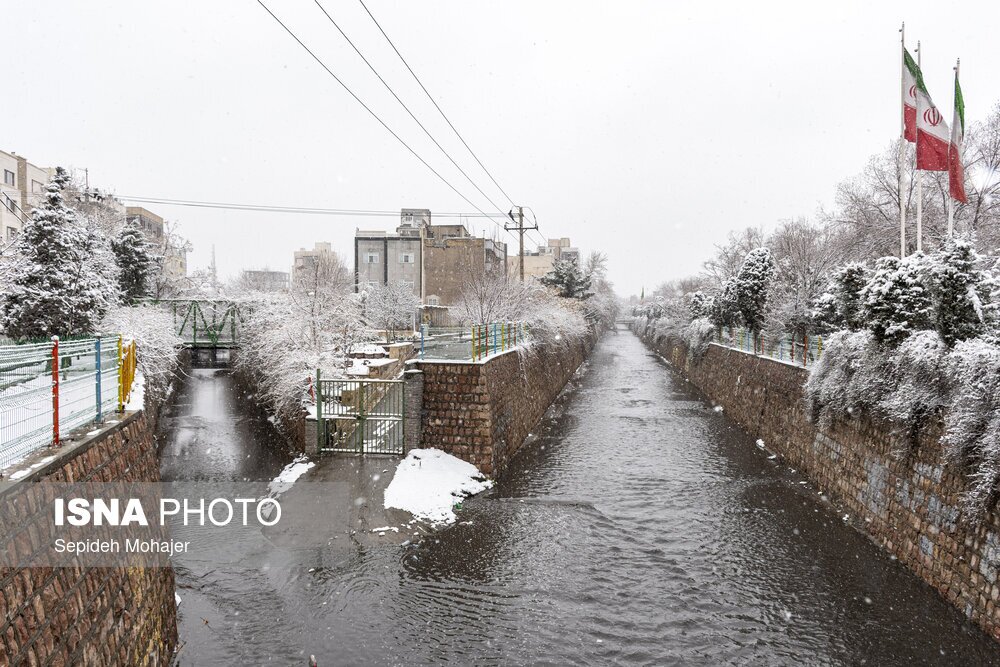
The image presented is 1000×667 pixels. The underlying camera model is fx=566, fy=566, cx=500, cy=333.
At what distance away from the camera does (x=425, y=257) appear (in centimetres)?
5191

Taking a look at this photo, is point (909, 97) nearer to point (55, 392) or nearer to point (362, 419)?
point (362, 419)

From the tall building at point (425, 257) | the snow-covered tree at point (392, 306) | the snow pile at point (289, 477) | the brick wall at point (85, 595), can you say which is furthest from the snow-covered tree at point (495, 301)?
the brick wall at point (85, 595)

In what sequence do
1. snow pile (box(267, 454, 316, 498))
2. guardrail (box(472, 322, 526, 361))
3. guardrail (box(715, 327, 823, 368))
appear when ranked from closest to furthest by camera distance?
snow pile (box(267, 454, 316, 498)) → guardrail (box(472, 322, 526, 361)) → guardrail (box(715, 327, 823, 368))

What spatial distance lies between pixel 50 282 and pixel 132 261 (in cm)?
1224

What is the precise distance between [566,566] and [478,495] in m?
3.65

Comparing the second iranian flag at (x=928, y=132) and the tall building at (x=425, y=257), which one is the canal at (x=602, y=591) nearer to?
the second iranian flag at (x=928, y=132)

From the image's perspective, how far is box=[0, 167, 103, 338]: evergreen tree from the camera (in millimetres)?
14391

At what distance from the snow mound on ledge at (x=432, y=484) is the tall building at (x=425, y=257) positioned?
117 ft

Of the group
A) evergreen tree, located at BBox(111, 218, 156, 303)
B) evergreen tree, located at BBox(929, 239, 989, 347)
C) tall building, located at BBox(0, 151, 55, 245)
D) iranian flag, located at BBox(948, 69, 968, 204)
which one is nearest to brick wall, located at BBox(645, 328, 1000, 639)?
evergreen tree, located at BBox(929, 239, 989, 347)

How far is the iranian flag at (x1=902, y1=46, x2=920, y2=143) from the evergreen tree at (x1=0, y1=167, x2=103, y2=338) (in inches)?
793

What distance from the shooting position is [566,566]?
8828mm

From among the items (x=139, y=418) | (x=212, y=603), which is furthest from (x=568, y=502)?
(x=139, y=418)

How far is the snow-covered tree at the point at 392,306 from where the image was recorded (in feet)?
125

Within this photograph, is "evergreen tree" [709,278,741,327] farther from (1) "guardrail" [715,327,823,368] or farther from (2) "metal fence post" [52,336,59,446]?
(2) "metal fence post" [52,336,59,446]
